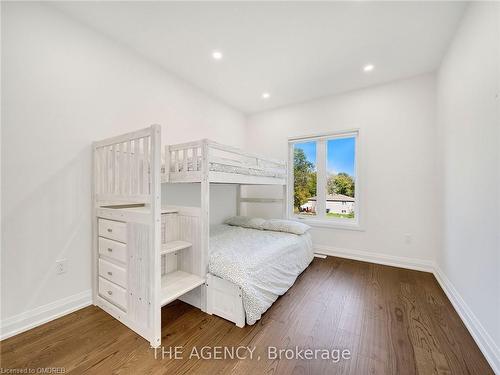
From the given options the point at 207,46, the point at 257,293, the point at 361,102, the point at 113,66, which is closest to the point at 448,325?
the point at 257,293

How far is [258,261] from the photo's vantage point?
6.33 feet

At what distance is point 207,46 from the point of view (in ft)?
7.41

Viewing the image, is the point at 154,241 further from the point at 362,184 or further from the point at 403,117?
the point at 403,117

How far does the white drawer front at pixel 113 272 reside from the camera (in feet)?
5.53

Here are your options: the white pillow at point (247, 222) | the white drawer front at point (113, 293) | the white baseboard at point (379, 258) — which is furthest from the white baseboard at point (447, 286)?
the white drawer front at point (113, 293)

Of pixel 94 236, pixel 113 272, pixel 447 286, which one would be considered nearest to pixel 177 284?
pixel 113 272

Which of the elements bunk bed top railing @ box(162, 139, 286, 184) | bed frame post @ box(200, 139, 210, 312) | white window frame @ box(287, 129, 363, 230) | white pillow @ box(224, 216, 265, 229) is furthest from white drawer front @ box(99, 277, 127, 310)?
white window frame @ box(287, 129, 363, 230)

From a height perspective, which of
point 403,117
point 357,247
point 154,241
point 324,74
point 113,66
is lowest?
point 357,247

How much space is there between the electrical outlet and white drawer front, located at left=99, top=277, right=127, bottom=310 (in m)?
0.29

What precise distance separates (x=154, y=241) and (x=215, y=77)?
93.1 inches

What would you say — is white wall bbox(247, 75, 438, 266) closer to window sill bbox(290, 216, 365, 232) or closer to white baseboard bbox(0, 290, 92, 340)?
window sill bbox(290, 216, 365, 232)

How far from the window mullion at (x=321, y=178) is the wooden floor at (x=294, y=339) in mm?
1566

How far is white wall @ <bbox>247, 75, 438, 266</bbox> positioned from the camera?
2.78 m

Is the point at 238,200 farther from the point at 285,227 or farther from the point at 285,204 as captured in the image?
the point at 285,227
